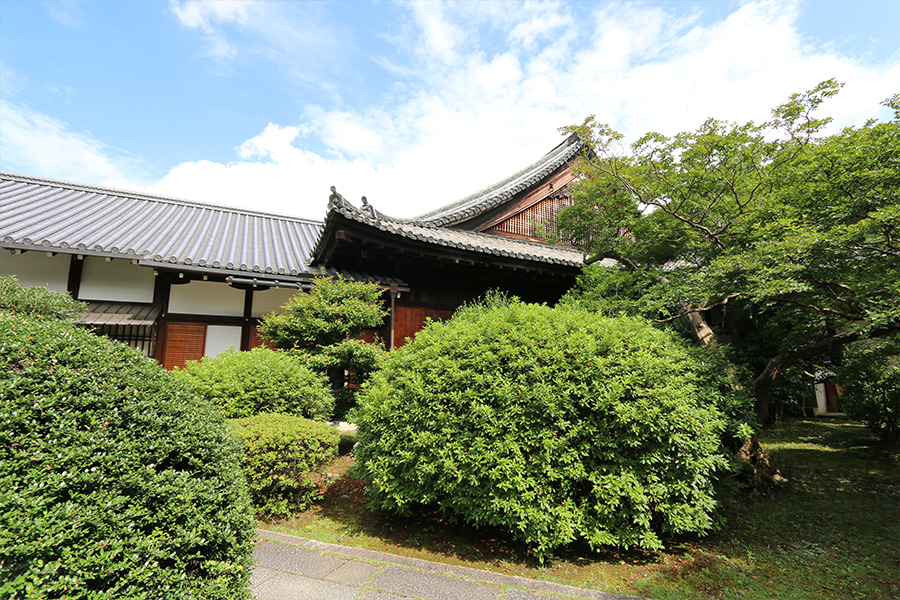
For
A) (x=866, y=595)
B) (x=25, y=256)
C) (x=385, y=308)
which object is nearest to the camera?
(x=866, y=595)

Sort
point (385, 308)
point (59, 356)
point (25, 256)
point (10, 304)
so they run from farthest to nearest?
point (385, 308) → point (25, 256) → point (10, 304) → point (59, 356)

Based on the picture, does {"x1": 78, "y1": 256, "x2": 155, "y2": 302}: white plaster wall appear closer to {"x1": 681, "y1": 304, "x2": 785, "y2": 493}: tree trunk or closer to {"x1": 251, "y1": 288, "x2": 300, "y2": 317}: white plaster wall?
{"x1": 251, "y1": 288, "x2": 300, "y2": 317}: white plaster wall

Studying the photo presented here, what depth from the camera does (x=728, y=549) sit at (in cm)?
421

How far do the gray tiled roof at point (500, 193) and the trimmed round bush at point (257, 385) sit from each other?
4.62m

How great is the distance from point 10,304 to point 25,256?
547 centimetres

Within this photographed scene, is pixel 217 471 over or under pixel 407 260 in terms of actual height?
under

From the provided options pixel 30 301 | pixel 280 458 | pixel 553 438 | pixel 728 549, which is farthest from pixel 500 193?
pixel 30 301

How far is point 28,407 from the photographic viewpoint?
167 centimetres

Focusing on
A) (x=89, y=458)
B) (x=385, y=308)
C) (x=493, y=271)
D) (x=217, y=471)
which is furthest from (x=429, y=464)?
(x=493, y=271)

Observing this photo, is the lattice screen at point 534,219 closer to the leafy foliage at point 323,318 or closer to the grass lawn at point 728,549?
the leafy foliage at point 323,318

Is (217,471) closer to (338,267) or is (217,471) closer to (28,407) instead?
(28,407)

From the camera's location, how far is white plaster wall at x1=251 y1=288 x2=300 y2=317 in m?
8.95

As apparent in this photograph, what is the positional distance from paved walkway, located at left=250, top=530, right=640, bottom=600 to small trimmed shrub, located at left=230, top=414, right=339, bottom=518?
2.72 feet

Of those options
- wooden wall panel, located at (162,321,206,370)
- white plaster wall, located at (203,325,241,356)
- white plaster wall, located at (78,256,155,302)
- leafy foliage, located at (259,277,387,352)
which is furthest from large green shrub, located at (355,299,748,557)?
white plaster wall, located at (78,256,155,302)
